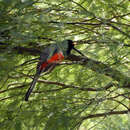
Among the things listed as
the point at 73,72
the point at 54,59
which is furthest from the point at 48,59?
the point at 73,72

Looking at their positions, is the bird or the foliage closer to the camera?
the foliage

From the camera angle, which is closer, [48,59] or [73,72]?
[48,59]

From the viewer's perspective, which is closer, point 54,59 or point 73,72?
point 54,59

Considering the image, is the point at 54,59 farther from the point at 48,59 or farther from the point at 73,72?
the point at 73,72

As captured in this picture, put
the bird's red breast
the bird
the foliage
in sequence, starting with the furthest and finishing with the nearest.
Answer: the bird's red breast, the bird, the foliage

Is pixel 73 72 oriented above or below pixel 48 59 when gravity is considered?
below

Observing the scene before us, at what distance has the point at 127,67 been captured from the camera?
3.02m

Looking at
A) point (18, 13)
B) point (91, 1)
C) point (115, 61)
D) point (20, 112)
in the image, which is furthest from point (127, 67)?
point (18, 13)

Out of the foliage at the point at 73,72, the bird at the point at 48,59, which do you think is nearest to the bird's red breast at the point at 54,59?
the bird at the point at 48,59

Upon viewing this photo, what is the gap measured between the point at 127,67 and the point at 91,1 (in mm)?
793

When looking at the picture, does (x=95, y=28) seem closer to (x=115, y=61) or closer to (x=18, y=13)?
(x=115, y=61)

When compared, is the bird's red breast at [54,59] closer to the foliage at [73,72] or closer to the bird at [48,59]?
the bird at [48,59]

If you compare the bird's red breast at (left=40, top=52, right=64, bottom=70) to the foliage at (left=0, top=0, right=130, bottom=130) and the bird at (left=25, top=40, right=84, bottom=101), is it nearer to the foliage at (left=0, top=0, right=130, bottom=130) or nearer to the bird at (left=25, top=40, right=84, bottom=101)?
the bird at (left=25, top=40, right=84, bottom=101)

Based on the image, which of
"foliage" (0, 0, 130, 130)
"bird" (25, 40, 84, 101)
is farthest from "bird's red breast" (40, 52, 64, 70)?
"foliage" (0, 0, 130, 130)
